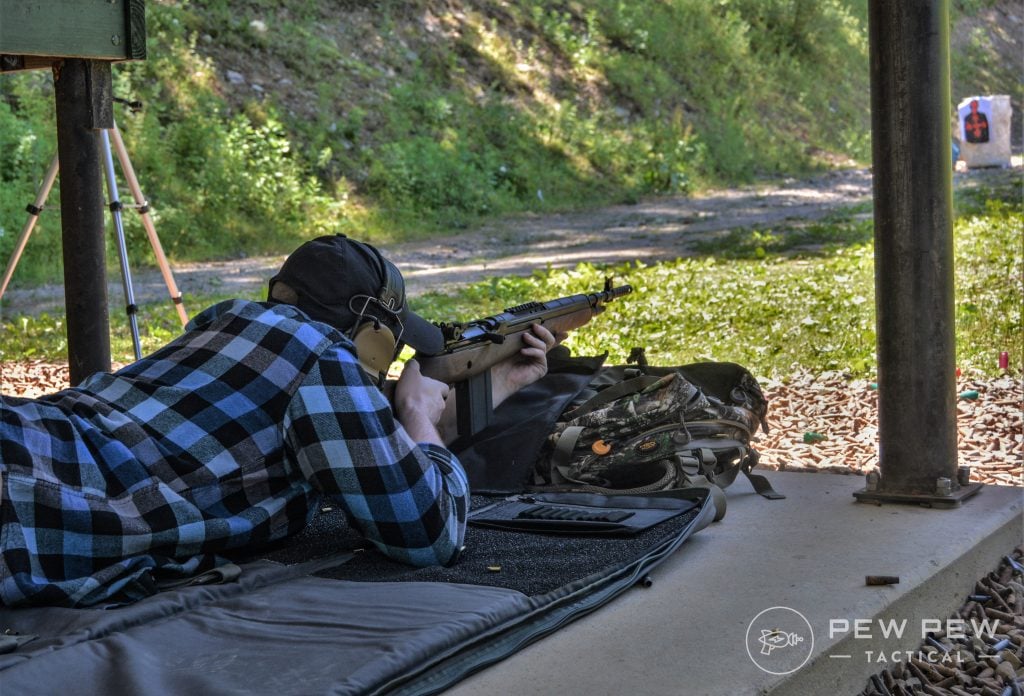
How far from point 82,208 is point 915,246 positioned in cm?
298

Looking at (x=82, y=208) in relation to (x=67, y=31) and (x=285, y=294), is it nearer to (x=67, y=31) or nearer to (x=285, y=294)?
(x=67, y=31)

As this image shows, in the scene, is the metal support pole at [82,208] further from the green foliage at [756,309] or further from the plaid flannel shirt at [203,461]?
the green foliage at [756,309]

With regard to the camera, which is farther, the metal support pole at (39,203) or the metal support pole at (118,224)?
the metal support pole at (39,203)

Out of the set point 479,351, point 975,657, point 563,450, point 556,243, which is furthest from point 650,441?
point 556,243

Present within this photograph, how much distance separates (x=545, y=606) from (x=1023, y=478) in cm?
236

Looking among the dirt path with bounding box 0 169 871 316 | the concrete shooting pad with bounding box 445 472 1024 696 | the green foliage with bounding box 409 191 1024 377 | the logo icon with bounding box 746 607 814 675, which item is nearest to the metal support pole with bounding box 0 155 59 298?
the green foliage with bounding box 409 191 1024 377

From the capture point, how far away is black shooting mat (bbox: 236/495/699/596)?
247 centimetres

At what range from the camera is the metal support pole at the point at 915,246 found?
3219mm

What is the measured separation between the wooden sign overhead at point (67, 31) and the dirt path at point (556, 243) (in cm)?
482

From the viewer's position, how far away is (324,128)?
538 inches

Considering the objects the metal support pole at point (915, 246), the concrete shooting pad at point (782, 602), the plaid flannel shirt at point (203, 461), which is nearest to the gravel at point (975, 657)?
the concrete shooting pad at point (782, 602)

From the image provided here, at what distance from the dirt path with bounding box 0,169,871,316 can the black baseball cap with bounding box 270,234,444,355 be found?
6400 millimetres

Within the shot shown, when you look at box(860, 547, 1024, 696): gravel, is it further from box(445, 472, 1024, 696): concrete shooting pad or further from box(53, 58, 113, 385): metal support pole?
box(53, 58, 113, 385): metal support pole

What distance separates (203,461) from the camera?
7.64 feet
